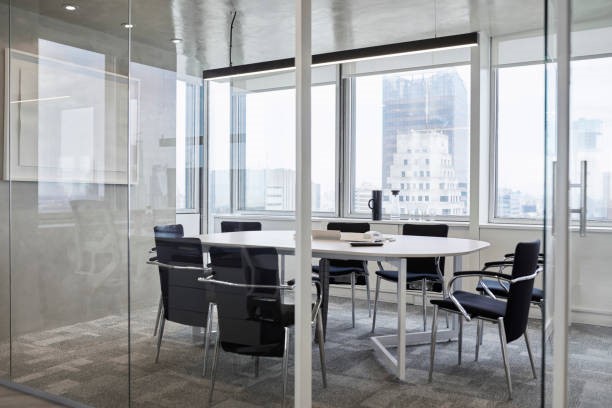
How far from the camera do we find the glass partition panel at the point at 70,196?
3182mm

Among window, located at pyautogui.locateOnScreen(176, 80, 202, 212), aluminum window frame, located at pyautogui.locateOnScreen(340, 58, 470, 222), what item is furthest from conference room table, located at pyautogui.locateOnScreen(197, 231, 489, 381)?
aluminum window frame, located at pyautogui.locateOnScreen(340, 58, 470, 222)

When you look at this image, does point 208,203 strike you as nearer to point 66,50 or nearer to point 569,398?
point 66,50

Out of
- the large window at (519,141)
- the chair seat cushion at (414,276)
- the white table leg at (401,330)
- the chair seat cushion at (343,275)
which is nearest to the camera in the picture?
the white table leg at (401,330)

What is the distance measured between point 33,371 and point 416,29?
4.47 m

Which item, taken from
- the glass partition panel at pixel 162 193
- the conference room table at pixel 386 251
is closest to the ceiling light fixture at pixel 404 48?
the conference room table at pixel 386 251

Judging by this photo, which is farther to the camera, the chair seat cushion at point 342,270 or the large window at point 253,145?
the chair seat cushion at point 342,270

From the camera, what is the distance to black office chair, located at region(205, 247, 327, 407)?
2682 millimetres

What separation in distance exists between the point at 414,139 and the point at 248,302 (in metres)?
4.32

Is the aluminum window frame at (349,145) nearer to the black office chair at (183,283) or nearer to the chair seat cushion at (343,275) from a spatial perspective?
the chair seat cushion at (343,275)

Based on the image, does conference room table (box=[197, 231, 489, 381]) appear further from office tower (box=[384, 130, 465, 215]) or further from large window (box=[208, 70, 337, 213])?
office tower (box=[384, 130, 465, 215])

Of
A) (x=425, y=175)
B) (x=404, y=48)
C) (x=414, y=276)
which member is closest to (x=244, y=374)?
(x=414, y=276)

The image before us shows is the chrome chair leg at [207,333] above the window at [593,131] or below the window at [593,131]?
below

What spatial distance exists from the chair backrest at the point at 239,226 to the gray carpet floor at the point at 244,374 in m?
0.59

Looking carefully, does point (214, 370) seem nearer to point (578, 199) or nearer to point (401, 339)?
point (401, 339)
